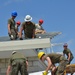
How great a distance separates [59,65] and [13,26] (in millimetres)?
2747

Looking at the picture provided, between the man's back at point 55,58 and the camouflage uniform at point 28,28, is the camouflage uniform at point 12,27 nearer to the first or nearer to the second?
the camouflage uniform at point 28,28

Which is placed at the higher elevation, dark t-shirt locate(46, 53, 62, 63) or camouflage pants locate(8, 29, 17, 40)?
camouflage pants locate(8, 29, 17, 40)

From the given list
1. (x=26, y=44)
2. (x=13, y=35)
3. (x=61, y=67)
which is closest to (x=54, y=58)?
(x=61, y=67)

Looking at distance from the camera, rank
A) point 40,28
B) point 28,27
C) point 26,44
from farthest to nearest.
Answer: point 40,28 < point 28,27 < point 26,44

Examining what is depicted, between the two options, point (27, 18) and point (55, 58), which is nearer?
point (55, 58)

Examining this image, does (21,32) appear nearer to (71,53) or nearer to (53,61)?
(53,61)

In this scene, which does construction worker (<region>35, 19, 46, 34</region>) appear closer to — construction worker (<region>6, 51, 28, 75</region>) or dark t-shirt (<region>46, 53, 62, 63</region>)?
dark t-shirt (<region>46, 53, 62, 63</region>)

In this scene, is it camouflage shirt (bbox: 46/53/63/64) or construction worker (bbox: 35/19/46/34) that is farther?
construction worker (bbox: 35/19/46/34)

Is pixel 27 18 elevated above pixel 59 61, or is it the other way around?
pixel 27 18

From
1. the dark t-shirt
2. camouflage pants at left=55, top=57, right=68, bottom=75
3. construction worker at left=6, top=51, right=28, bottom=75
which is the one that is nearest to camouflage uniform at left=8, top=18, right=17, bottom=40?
the dark t-shirt

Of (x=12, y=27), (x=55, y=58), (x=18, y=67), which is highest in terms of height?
(x=12, y=27)

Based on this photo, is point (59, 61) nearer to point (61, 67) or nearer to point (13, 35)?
point (61, 67)

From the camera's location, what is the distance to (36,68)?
12.8 meters

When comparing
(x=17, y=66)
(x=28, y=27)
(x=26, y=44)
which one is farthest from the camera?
(x=28, y=27)
